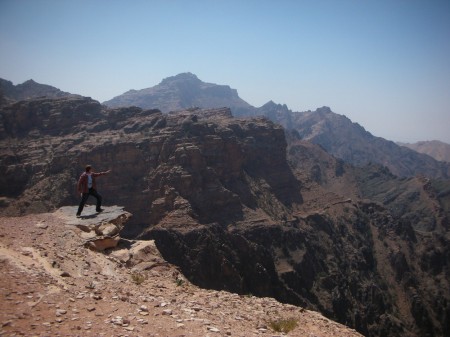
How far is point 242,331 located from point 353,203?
90485 mm

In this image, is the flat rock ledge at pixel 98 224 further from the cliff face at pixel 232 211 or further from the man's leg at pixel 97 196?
the cliff face at pixel 232 211

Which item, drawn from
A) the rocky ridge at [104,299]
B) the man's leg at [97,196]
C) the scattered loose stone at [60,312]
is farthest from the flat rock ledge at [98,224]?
the scattered loose stone at [60,312]

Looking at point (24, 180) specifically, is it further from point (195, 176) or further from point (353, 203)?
point (353, 203)

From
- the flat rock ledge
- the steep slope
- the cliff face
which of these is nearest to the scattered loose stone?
the flat rock ledge

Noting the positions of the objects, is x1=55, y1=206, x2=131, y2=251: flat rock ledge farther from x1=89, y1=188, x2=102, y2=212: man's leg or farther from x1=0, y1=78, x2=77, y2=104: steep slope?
x1=0, y1=78, x2=77, y2=104: steep slope

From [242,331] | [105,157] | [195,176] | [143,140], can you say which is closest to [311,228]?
[195,176]

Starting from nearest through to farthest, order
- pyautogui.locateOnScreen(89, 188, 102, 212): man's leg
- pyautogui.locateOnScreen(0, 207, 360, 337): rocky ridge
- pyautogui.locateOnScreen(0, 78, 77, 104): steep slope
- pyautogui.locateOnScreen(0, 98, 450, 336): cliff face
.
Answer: pyautogui.locateOnScreen(0, 207, 360, 337): rocky ridge
pyautogui.locateOnScreen(89, 188, 102, 212): man's leg
pyautogui.locateOnScreen(0, 98, 450, 336): cliff face
pyautogui.locateOnScreen(0, 78, 77, 104): steep slope

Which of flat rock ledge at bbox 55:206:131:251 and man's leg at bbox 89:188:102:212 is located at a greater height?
man's leg at bbox 89:188:102:212

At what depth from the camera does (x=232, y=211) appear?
69.7 metres

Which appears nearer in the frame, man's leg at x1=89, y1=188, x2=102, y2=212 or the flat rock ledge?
the flat rock ledge

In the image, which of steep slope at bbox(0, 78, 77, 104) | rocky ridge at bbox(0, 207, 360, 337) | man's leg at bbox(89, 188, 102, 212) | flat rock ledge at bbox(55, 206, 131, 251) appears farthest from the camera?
steep slope at bbox(0, 78, 77, 104)

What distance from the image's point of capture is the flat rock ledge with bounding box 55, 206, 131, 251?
15.6 metres

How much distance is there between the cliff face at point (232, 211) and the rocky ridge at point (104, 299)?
3821 cm

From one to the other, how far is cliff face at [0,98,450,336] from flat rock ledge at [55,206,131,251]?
34.9 metres
